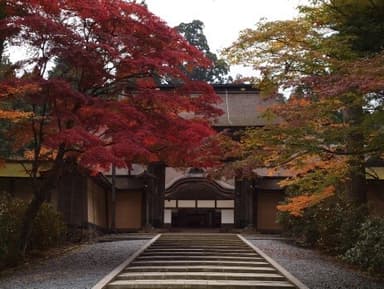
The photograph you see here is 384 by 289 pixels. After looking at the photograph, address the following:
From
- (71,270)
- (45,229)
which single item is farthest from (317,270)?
(45,229)

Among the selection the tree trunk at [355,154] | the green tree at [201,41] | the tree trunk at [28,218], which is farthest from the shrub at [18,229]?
the green tree at [201,41]

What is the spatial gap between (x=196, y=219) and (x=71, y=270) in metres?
16.8

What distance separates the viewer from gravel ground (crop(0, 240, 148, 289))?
9.05 metres

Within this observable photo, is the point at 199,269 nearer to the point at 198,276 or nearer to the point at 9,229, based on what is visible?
the point at 198,276

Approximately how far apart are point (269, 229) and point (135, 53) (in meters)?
14.4

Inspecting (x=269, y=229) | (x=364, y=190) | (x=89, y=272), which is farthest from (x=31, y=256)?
(x=269, y=229)

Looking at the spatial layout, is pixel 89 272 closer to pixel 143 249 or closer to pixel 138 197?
pixel 143 249

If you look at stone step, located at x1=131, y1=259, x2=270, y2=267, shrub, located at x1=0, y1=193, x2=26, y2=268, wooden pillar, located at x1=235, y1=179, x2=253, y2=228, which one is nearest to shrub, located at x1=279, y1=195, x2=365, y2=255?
stone step, located at x1=131, y1=259, x2=270, y2=267

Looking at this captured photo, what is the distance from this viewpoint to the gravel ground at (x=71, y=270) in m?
9.05

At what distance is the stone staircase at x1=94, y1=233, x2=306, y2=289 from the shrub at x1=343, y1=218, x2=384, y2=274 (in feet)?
5.54

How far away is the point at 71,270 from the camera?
10719mm

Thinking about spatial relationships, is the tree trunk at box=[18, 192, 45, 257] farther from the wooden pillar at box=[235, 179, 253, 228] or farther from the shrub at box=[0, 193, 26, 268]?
the wooden pillar at box=[235, 179, 253, 228]

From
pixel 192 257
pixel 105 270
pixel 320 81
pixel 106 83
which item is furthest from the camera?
pixel 192 257

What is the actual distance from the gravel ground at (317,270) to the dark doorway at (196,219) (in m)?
11.7
